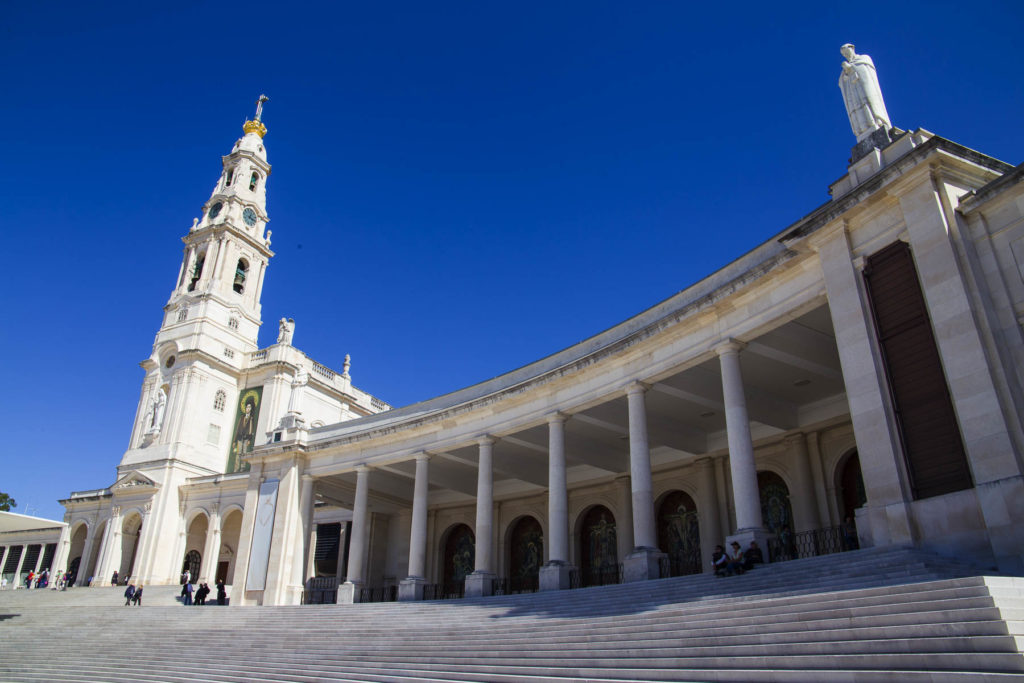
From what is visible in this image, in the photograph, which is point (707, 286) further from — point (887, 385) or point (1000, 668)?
point (1000, 668)

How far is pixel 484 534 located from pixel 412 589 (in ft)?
12.4

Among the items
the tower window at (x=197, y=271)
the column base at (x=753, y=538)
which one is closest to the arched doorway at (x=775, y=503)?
the column base at (x=753, y=538)

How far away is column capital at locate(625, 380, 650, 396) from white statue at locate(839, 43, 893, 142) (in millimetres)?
8519

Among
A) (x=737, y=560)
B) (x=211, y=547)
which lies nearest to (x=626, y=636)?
(x=737, y=560)

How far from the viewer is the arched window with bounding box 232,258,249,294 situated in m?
55.9

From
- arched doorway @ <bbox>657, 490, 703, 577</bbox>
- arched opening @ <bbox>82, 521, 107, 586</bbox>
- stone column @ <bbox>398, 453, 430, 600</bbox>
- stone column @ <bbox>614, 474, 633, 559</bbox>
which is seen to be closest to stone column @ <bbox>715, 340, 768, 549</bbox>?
arched doorway @ <bbox>657, 490, 703, 577</bbox>

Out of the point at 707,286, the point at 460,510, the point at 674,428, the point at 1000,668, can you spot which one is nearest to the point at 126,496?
the point at 460,510

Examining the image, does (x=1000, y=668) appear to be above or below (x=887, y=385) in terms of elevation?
below

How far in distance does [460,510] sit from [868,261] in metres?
25.3

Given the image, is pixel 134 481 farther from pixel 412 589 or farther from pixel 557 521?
pixel 557 521

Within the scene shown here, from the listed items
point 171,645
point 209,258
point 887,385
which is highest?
point 209,258

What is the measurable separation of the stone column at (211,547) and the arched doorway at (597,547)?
84.1 ft

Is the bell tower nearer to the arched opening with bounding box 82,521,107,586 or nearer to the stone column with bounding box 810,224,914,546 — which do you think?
the arched opening with bounding box 82,521,107,586

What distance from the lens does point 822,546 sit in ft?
66.8
